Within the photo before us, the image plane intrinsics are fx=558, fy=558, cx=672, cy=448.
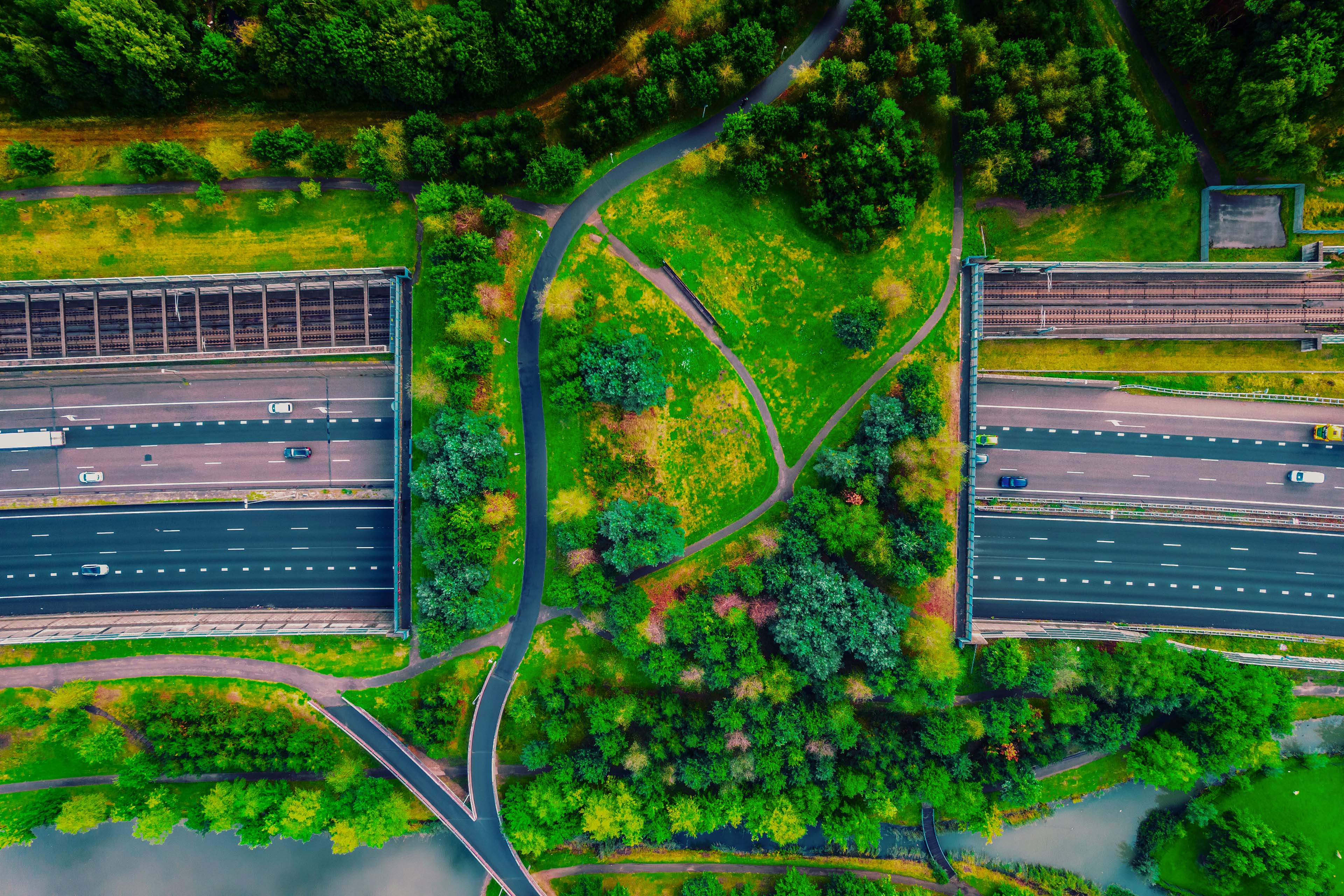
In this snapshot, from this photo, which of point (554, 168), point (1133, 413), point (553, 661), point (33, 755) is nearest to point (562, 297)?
point (554, 168)

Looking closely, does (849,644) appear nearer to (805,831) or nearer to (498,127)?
(805,831)

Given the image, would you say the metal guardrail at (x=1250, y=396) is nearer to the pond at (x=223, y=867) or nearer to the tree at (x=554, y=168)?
the tree at (x=554, y=168)

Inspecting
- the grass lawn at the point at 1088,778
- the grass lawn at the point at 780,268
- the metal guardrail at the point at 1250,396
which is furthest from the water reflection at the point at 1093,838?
the grass lawn at the point at 780,268

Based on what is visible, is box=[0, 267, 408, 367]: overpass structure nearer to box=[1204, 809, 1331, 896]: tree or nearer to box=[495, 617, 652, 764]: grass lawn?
box=[495, 617, 652, 764]: grass lawn

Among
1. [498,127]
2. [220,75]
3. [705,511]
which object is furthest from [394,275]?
[705,511]

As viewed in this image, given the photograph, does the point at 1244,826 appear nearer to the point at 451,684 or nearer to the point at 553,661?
the point at 553,661

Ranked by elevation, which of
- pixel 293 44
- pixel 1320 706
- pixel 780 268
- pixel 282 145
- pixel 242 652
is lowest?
pixel 1320 706
